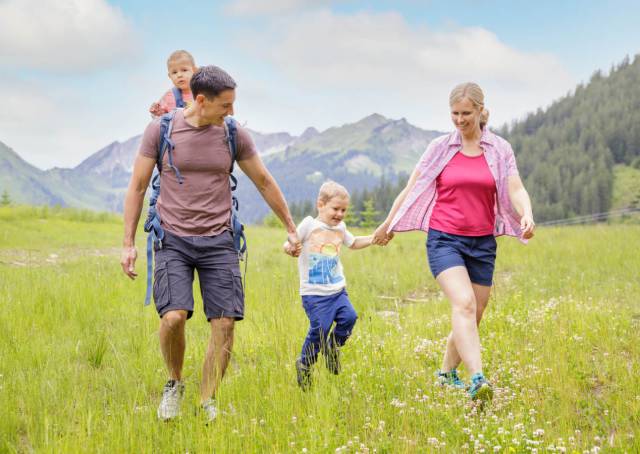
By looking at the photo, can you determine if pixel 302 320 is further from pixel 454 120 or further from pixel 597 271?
pixel 597 271

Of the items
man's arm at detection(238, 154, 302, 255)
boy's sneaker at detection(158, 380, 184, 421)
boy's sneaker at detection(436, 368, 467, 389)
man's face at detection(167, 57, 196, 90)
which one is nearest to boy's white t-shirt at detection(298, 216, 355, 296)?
man's arm at detection(238, 154, 302, 255)

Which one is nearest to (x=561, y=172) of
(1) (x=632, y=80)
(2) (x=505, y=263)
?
(1) (x=632, y=80)

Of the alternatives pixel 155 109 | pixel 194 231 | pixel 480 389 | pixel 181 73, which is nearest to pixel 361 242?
pixel 194 231

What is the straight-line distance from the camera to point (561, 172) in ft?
454

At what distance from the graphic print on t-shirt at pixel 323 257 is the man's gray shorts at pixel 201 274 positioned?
73cm

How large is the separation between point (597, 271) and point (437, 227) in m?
8.38

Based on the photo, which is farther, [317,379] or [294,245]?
[294,245]

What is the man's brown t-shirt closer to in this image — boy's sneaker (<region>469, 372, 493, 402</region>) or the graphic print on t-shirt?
the graphic print on t-shirt

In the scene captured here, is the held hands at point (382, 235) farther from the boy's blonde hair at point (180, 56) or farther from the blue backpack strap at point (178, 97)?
→ the boy's blonde hair at point (180, 56)

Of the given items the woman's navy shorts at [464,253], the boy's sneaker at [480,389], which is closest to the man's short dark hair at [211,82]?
the woman's navy shorts at [464,253]

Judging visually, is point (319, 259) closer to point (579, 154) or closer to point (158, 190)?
point (158, 190)

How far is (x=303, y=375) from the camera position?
482 centimetres

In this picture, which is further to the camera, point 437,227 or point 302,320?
point 302,320

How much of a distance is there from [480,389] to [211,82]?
9.29ft
